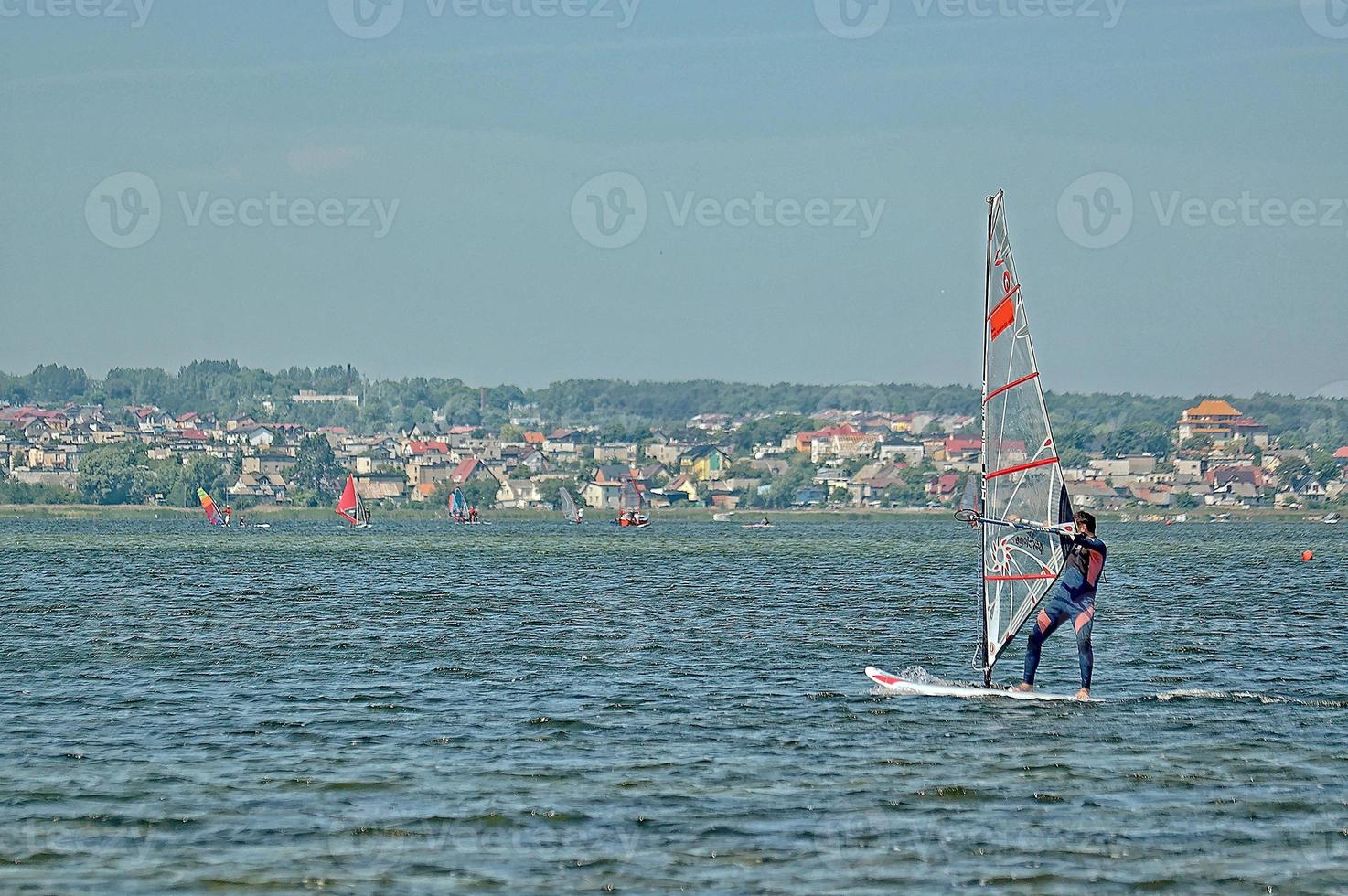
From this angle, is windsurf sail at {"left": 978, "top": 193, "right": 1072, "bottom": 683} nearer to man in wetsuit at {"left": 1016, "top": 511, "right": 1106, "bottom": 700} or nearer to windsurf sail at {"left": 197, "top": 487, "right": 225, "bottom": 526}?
man in wetsuit at {"left": 1016, "top": 511, "right": 1106, "bottom": 700}

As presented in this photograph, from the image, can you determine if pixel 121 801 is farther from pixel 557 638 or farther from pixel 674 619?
pixel 674 619

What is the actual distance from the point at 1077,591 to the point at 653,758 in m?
6.72

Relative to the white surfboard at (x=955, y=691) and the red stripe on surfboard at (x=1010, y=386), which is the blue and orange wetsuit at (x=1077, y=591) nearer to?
the white surfboard at (x=955, y=691)

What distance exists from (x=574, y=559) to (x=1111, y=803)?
70527mm

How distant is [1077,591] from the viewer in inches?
930

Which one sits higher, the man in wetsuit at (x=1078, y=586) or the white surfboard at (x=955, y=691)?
the man in wetsuit at (x=1078, y=586)

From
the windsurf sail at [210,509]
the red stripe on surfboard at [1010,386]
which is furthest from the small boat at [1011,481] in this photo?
the windsurf sail at [210,509]

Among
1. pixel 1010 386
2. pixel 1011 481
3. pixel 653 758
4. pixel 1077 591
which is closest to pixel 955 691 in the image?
pixel 1077 591

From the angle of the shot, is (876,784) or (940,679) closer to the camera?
(876,784)

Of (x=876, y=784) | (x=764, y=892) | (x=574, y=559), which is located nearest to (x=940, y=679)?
(x=876, y=784)

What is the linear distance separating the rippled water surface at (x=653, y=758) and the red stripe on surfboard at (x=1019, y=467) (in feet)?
10.2

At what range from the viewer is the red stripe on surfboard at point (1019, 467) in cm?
2376

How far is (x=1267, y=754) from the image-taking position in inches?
807

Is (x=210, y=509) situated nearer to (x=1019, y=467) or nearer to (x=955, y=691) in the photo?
(x=955, y=691)
